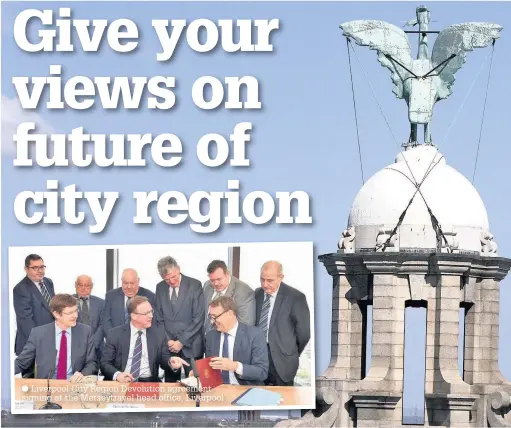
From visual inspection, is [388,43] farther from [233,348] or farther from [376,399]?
[376,399]

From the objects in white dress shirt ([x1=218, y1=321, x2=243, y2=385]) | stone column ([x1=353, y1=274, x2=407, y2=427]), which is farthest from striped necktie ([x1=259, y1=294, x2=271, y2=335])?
stone column ([x1=353, y1=274, x2=407, y2=427])

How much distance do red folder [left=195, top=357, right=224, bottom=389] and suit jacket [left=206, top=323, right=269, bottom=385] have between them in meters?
0.31

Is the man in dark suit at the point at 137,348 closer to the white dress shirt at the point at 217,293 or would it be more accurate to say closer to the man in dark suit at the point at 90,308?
the man in dark suit at the point at 90,308

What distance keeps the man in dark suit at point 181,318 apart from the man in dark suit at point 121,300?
49 cm

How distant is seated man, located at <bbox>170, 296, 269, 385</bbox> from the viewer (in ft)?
198

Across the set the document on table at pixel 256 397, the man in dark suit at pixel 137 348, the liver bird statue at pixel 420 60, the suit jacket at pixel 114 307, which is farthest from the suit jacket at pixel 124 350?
the liver bird statue at pixel 420 60

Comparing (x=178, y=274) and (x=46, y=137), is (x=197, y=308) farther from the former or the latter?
(x=46, y=137)

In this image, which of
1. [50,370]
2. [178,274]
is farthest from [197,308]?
[50,370]

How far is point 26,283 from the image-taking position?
60.6 meters

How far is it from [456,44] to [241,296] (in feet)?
35.6

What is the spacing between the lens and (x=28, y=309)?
60.9m

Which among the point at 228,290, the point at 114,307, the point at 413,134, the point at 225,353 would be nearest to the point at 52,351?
the point at 114,307

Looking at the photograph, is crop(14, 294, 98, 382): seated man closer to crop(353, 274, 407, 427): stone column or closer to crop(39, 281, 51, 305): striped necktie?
crop(39, 281, 51, 305): striped necktie

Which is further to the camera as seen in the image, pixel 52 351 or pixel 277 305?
pixel 52 351
